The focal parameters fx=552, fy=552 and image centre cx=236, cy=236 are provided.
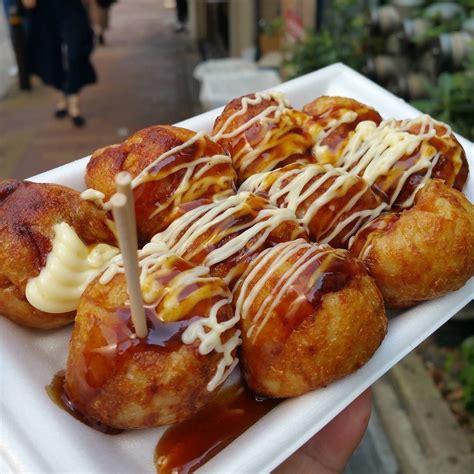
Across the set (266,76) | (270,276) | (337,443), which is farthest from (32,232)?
(266,76)

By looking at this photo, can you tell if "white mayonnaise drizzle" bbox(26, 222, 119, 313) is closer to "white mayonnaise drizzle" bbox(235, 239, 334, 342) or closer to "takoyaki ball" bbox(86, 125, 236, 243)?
"takoyaki ball" bbox(86, 125, 236, 243)

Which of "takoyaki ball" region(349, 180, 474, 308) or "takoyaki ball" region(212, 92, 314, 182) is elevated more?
"takoyaki ball" region(212, 92, 314, 182)

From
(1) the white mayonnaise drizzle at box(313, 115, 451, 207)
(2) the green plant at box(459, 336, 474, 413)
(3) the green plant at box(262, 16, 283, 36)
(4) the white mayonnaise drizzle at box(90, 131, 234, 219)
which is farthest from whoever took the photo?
(3) the green plant at box(262, 16, 283, 36)

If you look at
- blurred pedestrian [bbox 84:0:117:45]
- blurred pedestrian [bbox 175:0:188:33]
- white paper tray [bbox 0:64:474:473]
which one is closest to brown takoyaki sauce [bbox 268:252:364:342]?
white paper tray [bbox 0:64:474:473]

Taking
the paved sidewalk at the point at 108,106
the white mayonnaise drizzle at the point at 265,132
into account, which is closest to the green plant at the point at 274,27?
the paved sidewalk at the point at 108,106

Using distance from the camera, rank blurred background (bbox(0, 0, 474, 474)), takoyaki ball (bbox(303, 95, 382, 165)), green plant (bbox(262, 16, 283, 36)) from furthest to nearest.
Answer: green plant (bbox(262, 16, 283, 36)), blurred background (bbox(0, 0, 474, 474)), takoyaki ball (bbox(303, 95, 382, 165))

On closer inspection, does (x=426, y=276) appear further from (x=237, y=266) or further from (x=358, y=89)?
(x=358, y=89)

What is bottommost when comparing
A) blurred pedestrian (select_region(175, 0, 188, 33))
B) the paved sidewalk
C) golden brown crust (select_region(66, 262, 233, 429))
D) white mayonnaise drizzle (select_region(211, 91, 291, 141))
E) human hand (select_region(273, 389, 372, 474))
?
the paved sidewalk

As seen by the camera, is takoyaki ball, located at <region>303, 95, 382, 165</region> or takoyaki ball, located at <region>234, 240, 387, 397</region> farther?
takoyaki ball, located at <region>303, 95, 382, 165</region>
